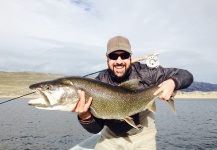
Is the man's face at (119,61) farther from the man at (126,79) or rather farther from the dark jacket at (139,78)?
the dark jacket at (139,78)

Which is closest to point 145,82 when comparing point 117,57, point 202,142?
point 117,57

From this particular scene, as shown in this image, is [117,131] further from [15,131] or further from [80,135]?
[15,131]

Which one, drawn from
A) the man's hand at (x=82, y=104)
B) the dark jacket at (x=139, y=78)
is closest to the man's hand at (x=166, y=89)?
the dark jacket at (x=139, y=78)

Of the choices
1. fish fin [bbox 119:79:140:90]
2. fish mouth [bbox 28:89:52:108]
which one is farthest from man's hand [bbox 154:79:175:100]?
fish mouth [bbox 28:89:52:108]

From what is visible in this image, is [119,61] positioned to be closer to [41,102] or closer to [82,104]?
[82,104]

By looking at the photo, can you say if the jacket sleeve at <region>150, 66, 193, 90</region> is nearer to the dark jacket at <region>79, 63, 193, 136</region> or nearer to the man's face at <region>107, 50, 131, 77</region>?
the dark jacket at <region>79, 63, 193, 136</region>

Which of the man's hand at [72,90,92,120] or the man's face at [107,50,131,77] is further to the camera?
the man's face at [107,50,131,77]

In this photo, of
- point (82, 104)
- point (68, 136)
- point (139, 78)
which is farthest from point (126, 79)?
point (68, 136)
